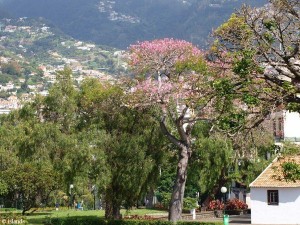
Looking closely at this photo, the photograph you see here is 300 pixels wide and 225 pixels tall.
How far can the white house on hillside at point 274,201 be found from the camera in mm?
40594

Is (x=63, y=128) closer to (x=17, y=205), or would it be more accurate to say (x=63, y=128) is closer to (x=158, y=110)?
(x=158, y=110)

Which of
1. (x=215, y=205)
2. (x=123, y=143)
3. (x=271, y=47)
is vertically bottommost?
(x=215, y=205)

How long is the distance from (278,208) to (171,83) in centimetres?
1464

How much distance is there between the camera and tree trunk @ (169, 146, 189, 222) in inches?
1254

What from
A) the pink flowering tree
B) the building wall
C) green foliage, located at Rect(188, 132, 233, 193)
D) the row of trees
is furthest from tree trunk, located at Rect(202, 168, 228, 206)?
the pink flowering tree

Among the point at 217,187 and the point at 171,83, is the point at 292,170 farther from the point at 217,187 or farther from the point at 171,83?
the point at 217,187

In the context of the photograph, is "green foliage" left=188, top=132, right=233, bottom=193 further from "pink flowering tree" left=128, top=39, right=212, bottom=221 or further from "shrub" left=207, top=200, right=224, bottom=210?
"pink flowering tree" left=128, top=39, right=212, bottom=221

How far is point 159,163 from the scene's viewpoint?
35250 millimetres

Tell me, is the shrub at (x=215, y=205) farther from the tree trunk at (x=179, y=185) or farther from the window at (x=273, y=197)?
the tree trunk at (x=179, y=185)

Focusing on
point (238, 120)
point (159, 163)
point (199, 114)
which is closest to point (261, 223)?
point (159, 163)

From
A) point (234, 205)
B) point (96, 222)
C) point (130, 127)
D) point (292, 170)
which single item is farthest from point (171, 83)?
point (234, 205)

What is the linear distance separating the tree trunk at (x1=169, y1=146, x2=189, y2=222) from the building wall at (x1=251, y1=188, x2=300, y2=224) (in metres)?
11.2

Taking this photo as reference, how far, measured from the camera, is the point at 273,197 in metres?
41.4

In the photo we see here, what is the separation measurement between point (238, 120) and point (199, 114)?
1394 centimetres
